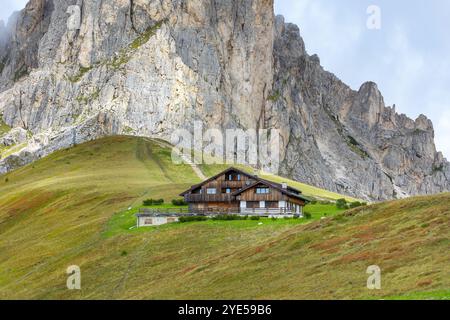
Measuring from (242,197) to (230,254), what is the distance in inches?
1297

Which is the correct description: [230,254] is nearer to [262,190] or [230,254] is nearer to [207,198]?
[262,190]

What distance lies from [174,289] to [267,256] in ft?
30.6

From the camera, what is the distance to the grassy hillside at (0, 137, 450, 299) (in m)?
46.2

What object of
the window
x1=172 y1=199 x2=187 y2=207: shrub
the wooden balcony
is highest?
the window

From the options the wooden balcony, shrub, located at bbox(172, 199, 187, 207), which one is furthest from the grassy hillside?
the wooden balcony

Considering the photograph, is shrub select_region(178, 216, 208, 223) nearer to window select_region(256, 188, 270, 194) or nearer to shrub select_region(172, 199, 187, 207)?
window select_region(256, 188, 270, 194)

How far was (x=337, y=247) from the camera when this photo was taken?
55844 mm

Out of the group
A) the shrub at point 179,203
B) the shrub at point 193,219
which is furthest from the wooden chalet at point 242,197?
the shrub at point 193,219

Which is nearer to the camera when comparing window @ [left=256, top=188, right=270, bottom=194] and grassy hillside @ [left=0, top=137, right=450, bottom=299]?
grassy hillside @ [left=0, top=137, right=450, bottom=299]

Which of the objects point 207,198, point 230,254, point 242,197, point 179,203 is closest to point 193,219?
point 242,197

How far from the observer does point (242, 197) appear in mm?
94125

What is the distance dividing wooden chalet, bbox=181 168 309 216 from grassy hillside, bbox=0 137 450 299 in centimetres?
503

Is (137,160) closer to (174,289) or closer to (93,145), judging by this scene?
(93,145)
